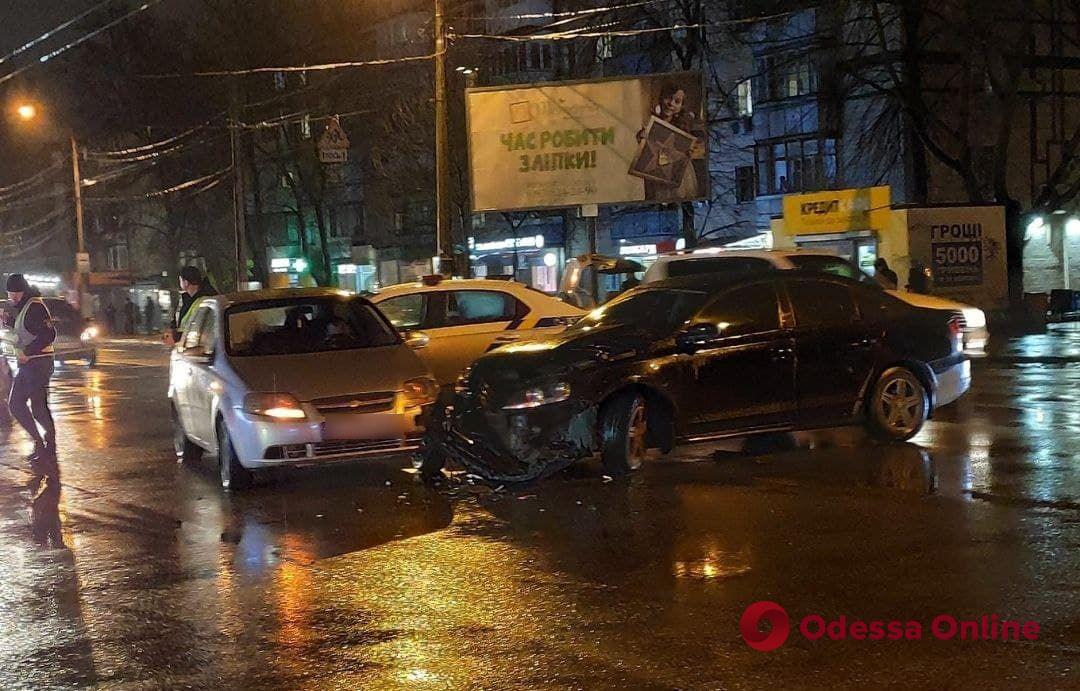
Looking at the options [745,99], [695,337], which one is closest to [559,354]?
[695,337]

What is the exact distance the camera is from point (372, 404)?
392 inches

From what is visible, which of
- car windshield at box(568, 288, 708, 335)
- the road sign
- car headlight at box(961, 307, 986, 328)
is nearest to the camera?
car windshield at box(568, 288, 708, 335)

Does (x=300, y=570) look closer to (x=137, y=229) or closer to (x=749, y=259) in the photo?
(x=749, y=259)

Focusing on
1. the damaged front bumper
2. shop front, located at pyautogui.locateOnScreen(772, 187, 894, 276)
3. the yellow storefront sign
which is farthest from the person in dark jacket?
→ the yellow storefront sign

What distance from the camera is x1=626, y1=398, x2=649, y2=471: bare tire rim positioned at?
9844 millimetres

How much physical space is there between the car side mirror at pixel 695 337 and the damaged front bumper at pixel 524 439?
40.4 inches

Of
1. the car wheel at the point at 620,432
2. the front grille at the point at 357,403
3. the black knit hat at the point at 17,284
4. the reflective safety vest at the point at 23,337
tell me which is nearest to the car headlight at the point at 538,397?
the car wheel at the point at 620,432

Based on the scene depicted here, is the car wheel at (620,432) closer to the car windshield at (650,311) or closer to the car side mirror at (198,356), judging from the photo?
the car windshield at (650,311)

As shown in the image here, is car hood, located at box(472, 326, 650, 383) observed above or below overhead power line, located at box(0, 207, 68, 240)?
below

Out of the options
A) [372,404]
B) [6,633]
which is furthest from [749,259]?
[6,633]

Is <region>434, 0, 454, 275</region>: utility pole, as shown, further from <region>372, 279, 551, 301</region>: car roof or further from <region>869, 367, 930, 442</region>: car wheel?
<region>869, 367, 930, 442</region>: car wheel

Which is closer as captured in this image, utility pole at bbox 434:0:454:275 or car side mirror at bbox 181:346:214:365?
car side mirror at bbox 181:346:214:365

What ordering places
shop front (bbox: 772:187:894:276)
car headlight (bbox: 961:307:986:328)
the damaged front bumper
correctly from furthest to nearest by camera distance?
shop front (bbox: 772:187:894:276), car headlight (bbox: 961:307:986:328), the damaged front bumper

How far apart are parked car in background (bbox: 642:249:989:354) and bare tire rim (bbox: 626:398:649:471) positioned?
4987 millimetres
